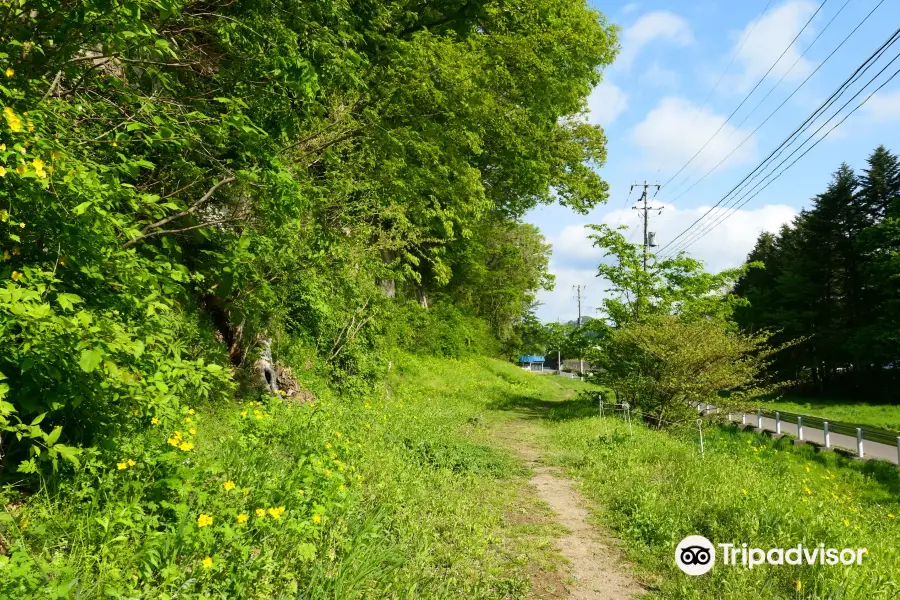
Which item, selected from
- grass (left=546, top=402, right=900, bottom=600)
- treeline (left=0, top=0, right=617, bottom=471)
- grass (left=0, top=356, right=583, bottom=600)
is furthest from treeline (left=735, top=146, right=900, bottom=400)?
grass (left=0, top=356, right=583, bottom=600)

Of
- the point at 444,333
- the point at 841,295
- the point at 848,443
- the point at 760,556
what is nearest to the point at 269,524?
the point at 760,556

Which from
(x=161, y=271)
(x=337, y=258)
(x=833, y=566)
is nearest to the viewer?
(x=161, y=271)

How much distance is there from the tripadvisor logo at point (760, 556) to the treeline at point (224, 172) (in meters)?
4.58

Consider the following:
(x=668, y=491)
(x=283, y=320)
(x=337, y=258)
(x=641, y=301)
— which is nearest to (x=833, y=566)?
(x=668, y=491)

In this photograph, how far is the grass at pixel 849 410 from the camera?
23.4 m

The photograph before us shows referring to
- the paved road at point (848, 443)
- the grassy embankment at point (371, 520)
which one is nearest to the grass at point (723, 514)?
the grassy embankment at point (371, 520)

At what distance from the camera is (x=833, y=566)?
4.46 meters

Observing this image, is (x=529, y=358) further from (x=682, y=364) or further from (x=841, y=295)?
(x=682, y=364)

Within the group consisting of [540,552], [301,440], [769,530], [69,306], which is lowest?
[540,552]

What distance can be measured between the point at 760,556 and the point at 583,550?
63.4 inches

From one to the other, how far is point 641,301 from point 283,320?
39.5ft

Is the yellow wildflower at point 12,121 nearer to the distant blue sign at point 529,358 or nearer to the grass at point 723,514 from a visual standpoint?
the grass at point 723,514

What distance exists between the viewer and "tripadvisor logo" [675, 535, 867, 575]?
15.2 feet

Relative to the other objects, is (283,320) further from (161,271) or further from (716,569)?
(716,569)
